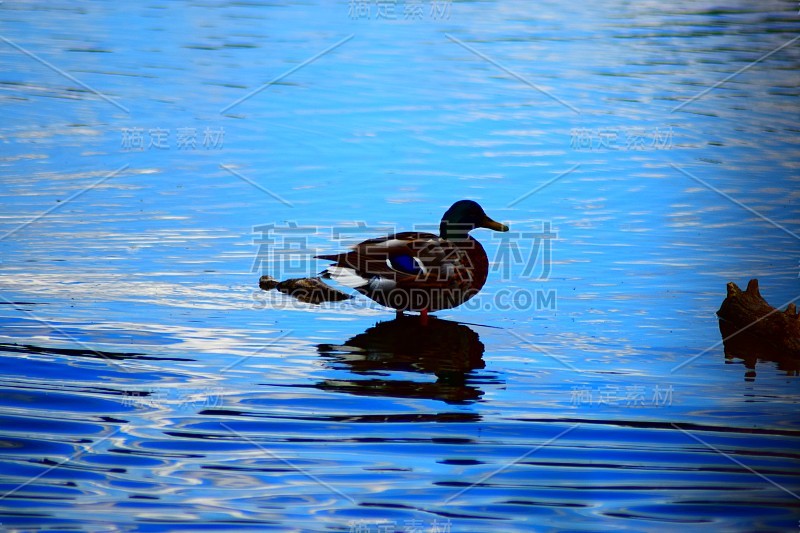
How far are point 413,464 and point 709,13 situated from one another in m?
20.5

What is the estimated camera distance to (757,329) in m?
8.91

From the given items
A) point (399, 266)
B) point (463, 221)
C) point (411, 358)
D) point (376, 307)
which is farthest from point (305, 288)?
point (411, 358)

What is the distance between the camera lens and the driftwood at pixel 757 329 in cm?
864

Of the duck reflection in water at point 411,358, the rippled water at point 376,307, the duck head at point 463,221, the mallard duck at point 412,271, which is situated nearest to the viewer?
the rippled water at point 376,307

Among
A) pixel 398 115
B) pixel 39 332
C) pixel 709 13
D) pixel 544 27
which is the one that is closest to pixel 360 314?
pixel 39 332

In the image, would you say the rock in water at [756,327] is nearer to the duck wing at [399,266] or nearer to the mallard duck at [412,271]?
the mallard duck at [412,271]

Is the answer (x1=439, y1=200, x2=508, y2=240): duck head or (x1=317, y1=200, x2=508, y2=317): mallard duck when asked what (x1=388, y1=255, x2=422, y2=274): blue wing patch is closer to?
(x1=317, y1=200, x2=508, y2=317): mallard duck

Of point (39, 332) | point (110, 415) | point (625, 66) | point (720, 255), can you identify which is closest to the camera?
point (110, 415)

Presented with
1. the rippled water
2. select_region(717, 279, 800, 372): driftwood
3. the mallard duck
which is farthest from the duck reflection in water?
select_region(717, 279, 800, 372): driftwood

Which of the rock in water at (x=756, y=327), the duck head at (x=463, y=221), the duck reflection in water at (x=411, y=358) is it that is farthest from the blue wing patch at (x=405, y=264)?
the rock in water at (x=756, y=327)

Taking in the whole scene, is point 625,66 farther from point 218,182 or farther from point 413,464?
point 413,464

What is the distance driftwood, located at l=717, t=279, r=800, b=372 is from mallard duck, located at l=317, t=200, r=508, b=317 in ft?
7.01

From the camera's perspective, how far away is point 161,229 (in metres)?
11.3

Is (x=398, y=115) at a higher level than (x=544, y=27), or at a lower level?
lower
